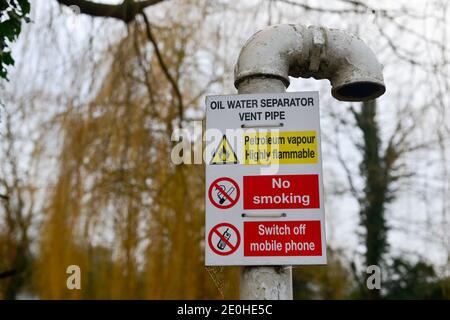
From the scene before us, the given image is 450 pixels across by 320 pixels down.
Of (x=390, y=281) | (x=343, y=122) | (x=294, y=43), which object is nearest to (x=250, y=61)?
(x=294, y=43)

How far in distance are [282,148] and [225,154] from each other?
8.8 inches

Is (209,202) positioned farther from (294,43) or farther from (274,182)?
(294,43)

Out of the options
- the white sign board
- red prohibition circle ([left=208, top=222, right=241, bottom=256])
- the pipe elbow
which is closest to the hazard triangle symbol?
the white sign board

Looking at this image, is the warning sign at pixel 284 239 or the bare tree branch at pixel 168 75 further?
the bare tree branch at pixel 168 75

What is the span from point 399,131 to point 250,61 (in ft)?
19.2

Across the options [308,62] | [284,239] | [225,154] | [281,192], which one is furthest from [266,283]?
[308,62]

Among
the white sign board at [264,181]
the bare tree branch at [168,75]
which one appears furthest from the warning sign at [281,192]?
the bare tree branch at [168,75]

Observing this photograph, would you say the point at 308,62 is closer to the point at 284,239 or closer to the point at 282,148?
the point at 282,148

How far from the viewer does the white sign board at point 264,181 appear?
2209 mm

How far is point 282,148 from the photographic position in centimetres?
231

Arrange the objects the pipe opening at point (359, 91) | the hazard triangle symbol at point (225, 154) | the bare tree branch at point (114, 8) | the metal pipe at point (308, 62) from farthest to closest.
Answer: the bare tree branch at point (114, 8) < the pipe opening at point (359, 91) < the metal pipe at point (308, 62) < the hazard triangle symbol at point (225, 154)

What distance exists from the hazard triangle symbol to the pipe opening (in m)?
0.74

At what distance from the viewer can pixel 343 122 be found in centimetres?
1027

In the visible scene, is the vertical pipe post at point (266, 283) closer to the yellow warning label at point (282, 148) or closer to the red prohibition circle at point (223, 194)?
the red prohibition circle at point (223, 194)
